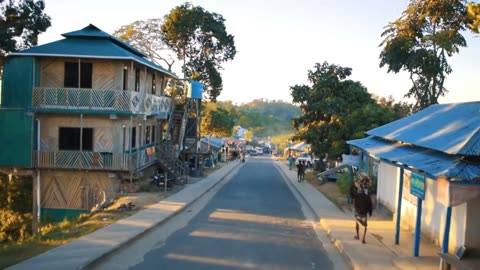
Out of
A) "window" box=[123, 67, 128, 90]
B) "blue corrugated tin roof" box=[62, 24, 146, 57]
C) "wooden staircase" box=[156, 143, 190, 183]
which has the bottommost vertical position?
"wooden staircase" box=[156, 143, 190, 183]

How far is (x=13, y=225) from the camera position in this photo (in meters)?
25.2

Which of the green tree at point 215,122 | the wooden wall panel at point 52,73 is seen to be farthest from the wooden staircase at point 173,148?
the green tree at point 215,122

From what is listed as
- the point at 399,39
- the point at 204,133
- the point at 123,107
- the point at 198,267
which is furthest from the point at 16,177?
the point at 204,133

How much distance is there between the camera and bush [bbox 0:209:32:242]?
80.2ft

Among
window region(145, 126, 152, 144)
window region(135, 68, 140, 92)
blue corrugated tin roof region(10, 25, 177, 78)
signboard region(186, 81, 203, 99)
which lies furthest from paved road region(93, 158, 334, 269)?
signboard region(186, 81, 203, 99)

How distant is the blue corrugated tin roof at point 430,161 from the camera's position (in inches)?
363

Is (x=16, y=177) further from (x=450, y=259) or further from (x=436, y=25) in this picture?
(x=436, y=25)

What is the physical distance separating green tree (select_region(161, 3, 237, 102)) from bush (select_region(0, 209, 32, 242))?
71.3 ft

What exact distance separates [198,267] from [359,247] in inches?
182

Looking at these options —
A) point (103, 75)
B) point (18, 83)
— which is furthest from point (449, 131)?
point (18, 83)

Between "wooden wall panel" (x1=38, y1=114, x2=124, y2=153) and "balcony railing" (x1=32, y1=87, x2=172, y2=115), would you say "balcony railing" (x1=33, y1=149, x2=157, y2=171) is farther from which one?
"balcony railing" (x1=32, y1=87, x2=172, y2=115)

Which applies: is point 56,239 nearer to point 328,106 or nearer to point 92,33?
point 92,33

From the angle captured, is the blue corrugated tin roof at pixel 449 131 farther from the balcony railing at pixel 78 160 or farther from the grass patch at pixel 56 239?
the balcony railing at pixel 78 160

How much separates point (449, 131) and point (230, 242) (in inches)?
255
